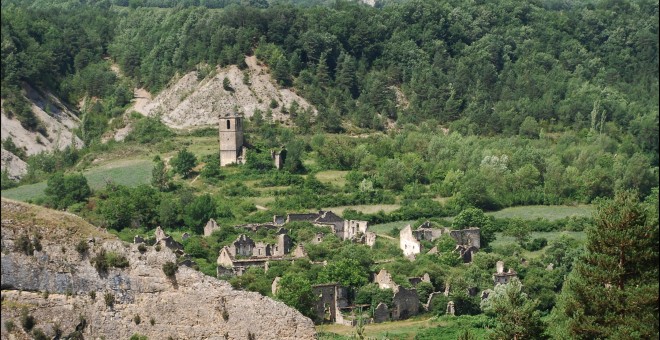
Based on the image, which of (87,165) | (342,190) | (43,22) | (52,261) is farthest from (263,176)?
(52,261)

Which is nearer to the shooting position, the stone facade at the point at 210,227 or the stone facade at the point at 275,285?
the stone facade at the point at 275,285

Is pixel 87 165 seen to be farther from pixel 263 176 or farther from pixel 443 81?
pixel 443 81

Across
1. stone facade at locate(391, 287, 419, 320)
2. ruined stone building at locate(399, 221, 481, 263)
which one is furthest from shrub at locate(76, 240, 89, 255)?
ruined stone building at locate(399, 221, 481, 263)

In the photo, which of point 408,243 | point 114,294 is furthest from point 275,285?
point 114,294

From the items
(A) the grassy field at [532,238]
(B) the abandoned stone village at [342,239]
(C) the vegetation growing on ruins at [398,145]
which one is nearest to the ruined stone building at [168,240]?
(B) the abandoned stone village at [342,239]

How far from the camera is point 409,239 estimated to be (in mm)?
65438

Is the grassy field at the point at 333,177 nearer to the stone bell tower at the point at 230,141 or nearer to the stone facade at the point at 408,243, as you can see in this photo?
the stone bell tower at the point at 230,141

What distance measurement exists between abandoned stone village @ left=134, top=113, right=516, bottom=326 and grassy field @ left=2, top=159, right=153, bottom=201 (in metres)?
8.12

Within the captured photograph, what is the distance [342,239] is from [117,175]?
48.7 ft

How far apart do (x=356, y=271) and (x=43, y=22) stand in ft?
165

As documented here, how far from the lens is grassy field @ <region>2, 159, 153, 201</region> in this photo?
67.6 metres

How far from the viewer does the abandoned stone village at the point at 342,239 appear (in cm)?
5531

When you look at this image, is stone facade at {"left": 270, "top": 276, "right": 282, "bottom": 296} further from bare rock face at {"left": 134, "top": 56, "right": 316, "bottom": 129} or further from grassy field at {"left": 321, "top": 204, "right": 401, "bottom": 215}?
bare rock face at {"left": 134, "top": 56, "right": 316, "bottom": 129}

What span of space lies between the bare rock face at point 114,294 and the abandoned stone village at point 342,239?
21.0m
